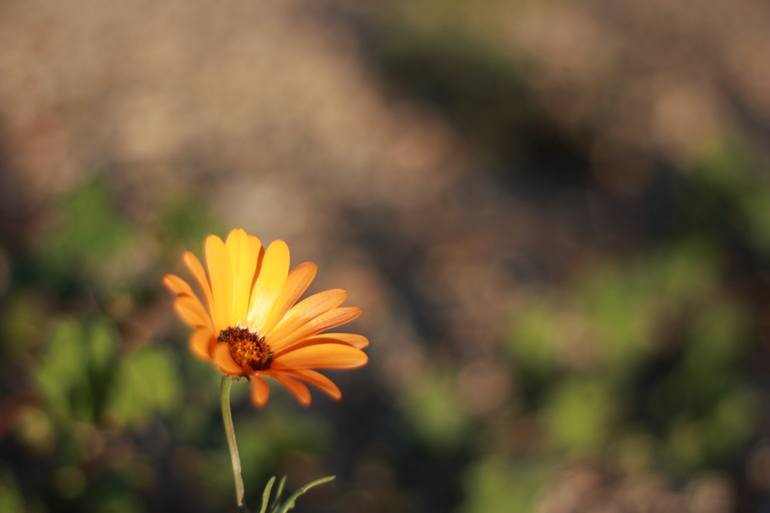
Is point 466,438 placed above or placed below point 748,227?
below

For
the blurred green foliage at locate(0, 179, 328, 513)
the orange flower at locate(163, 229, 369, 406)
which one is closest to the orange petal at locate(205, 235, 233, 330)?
the orange flower at locate(163, 229, 369, 406)

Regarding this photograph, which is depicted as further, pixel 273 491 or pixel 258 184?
pixel 258 184

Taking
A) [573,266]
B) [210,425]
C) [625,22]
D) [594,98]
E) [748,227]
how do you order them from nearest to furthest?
[210,425] → [748,227] → [573,266] → [594,98] → [625,22]

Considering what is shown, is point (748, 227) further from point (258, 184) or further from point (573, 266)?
point (258, 184)

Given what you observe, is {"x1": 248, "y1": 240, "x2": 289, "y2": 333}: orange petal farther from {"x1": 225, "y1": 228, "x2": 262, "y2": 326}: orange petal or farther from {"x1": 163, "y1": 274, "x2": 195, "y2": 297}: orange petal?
{"x1": 163, "y1": 274, "x2": 195, "y2": 297}: orange petal

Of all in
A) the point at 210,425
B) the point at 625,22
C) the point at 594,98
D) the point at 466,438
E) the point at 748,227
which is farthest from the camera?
the point at 625,22

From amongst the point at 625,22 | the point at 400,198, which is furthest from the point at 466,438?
the point at 625,22
